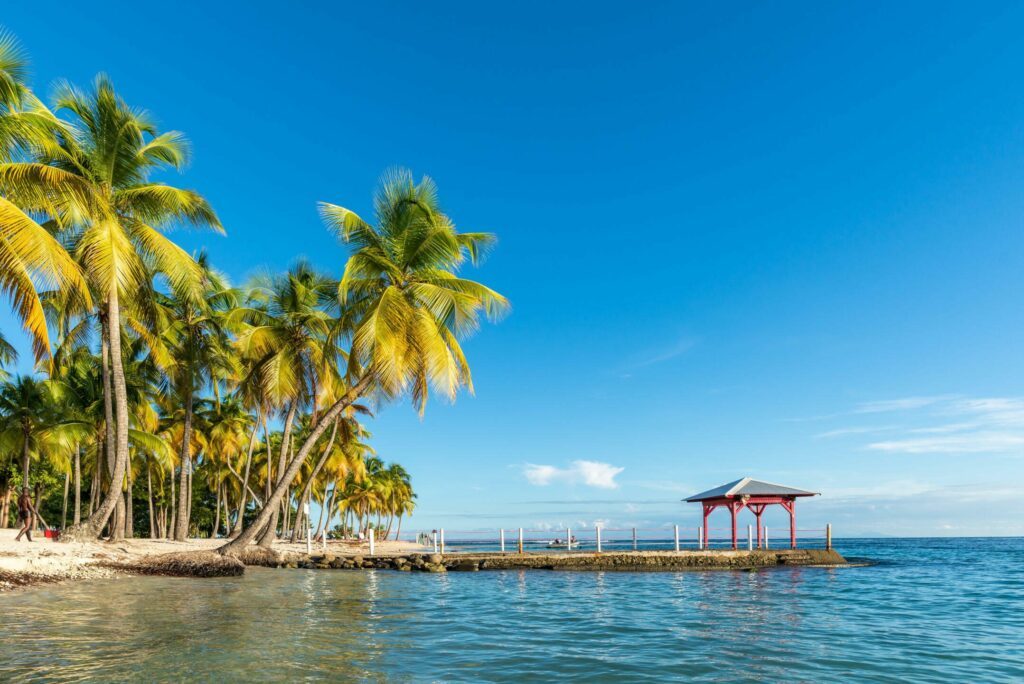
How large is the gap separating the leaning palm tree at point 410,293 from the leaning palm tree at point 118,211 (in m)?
4.87

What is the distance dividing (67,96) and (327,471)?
3517cm

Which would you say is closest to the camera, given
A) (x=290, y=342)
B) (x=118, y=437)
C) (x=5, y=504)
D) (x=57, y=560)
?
(x=57, y=560)

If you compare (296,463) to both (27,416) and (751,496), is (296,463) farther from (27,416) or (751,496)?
(751,496)

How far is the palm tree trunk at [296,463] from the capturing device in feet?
80.9

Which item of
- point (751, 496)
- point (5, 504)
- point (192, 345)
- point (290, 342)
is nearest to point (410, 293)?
point (290, 342)

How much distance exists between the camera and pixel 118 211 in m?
22.7

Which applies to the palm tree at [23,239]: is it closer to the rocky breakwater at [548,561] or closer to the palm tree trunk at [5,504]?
the rocky breakwater at [548,561]

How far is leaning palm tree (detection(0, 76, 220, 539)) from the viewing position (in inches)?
781

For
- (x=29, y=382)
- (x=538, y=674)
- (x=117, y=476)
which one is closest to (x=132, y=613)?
(x=538, y=674)

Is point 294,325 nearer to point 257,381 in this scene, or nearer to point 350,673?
point 257,381

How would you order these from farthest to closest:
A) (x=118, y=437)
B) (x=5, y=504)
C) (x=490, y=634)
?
(x=5, y=504), (x=118, y=437), (x=490, y=634)

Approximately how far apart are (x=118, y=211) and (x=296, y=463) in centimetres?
1049

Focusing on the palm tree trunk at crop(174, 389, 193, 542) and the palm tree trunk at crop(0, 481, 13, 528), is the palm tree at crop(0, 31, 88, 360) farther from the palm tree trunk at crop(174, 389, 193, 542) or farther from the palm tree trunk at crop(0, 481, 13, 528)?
the palm tree trunk at crop(0, 481, 13, 528)

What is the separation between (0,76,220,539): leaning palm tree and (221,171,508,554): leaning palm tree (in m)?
4.87
